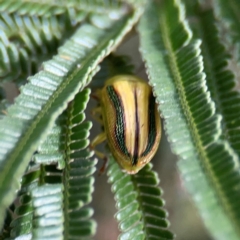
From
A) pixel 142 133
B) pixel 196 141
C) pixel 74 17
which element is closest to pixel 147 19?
pixel 74 17

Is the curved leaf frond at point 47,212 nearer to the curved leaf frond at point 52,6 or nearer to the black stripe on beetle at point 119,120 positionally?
the black stripe on beetle at point 119,120

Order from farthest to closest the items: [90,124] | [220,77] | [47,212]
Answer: [220,77] → [90,124] → [47,212]

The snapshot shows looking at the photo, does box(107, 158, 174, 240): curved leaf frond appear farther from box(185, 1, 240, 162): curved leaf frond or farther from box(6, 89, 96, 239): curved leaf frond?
box(185, 1, 240, 162): curved leaf frond

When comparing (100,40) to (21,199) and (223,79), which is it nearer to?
(223,79)

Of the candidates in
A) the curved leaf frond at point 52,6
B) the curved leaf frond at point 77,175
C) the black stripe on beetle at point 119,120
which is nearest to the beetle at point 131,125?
the black stripe on beetle at point 119,120

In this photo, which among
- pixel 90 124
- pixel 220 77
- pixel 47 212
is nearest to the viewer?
pixel 47 212

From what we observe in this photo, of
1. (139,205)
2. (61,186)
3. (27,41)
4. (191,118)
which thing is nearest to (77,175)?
(61,186)

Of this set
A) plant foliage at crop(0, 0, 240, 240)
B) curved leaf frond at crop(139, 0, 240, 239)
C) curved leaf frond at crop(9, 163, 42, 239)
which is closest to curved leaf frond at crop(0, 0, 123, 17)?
plant foliage at crop(0, 0, 240, 240)

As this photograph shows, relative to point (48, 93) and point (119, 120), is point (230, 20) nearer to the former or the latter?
point (119, 120)
